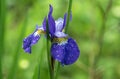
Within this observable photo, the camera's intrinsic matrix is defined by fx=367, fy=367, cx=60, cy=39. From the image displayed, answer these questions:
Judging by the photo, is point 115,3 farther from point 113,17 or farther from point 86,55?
point 86,55

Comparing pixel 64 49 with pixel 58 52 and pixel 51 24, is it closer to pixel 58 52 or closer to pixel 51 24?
pixel 58 52

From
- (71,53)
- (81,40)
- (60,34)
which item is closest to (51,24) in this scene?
(60,34)

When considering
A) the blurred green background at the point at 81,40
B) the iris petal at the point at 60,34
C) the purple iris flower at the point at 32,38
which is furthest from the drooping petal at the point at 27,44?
the blurred green background at the point at 81,40

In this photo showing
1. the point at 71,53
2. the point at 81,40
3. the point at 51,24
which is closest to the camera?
the point at 71,53

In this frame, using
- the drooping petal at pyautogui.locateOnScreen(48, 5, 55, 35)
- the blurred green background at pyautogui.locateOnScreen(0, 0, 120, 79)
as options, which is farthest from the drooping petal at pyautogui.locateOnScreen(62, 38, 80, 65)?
the blurred green background at pyautogui.locateOnScreen(0, 0, 120, 79)

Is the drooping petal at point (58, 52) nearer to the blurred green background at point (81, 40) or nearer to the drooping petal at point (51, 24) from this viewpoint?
the drooping petal at point (51, 24)

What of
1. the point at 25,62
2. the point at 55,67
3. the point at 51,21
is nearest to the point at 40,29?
the point at 51,21

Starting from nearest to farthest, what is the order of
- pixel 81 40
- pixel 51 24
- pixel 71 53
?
pixel 71 53, pixel 51 24, pixel 81 40
